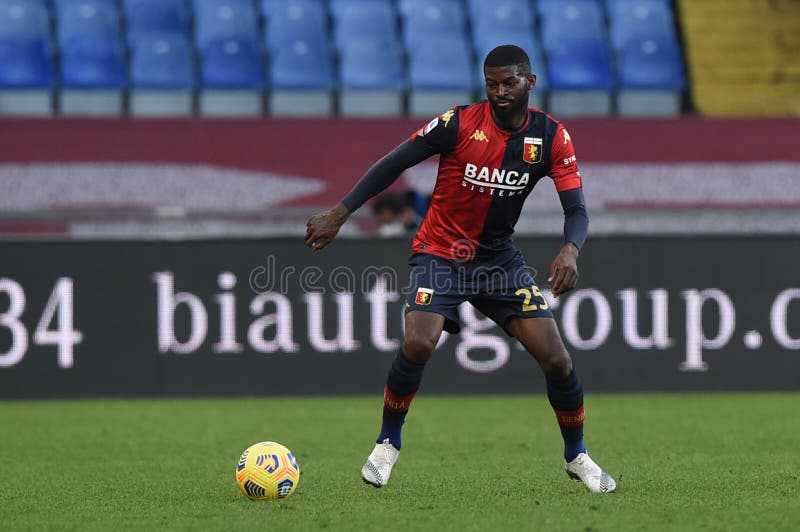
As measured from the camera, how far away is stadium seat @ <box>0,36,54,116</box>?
47.7 feet

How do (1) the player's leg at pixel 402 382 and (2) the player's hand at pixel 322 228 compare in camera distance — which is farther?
(1) the player's leg at pixel 402 382

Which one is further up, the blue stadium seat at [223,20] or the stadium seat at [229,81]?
the blue stadium seat at [223,20]

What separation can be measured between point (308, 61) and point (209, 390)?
5.38 metres

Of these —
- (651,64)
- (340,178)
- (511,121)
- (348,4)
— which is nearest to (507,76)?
(511,121)

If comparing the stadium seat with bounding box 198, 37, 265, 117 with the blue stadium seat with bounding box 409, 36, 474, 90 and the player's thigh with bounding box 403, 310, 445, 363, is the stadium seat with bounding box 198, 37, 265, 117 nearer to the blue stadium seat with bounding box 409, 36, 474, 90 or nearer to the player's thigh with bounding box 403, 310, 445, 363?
the blue stadium seat with bounding box 409, 36, 474, 90

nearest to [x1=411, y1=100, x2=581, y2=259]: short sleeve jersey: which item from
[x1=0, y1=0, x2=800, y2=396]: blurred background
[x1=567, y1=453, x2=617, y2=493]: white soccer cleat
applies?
[x1=567, y1=453, x2=617, y2=493]: white soccer cleat

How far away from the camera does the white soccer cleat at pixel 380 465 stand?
6242mm

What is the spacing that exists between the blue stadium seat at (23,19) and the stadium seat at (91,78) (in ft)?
1.25

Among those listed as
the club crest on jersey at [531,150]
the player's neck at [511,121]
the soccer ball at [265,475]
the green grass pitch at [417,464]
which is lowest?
the green grass pitch at [417,464]

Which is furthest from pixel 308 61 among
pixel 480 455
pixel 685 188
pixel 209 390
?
pixel 480 455

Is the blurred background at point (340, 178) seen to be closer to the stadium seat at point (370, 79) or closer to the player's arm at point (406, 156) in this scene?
the stadium seat at point (370, 79)

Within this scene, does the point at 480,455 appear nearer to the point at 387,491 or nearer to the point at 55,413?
the point at 387,491

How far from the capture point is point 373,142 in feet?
45.4

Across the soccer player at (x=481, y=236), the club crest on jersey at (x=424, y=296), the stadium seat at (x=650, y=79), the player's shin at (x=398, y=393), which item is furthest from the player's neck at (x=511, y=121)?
the stadium seat at (x=650, y=79)
